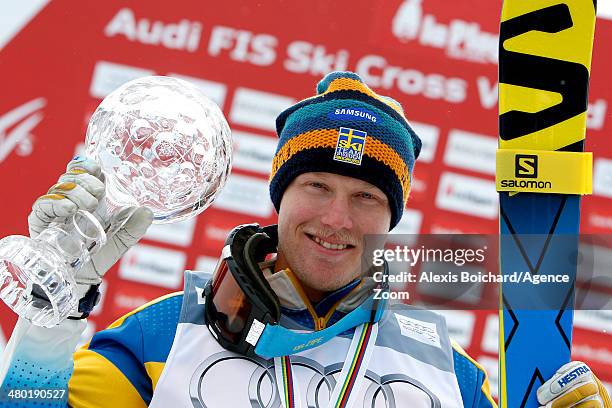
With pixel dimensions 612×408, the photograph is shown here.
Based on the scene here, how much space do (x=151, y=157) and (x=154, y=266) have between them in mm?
2692

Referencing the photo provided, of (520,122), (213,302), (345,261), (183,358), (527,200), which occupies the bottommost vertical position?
(183,358)

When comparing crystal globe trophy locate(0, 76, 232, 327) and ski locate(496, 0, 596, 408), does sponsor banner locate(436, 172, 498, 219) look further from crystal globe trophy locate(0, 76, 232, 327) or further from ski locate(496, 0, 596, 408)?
crystal globe trophy locate(0, 76, 232, 327)

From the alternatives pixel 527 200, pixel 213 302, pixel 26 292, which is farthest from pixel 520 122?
pixel 26 292

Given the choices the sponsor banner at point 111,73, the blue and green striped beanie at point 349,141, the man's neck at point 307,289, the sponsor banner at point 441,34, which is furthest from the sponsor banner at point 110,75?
the man's neck at point 307,289

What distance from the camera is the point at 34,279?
1.70 m

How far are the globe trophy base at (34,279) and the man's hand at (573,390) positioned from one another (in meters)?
1.20

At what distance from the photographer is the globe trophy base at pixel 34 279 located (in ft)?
5.59

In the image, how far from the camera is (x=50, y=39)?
14.8ft

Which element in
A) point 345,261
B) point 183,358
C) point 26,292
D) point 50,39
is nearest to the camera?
point 26,292

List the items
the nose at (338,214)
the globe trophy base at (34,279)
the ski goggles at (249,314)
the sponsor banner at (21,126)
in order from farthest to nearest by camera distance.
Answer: the sponsor banner at (21,126) → the nose at (338,214) → the ski goggles at (249,314) → the globe trophy base at (34,279)

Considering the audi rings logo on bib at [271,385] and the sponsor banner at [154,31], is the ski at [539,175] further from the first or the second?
the sponsor banner at [154,31]

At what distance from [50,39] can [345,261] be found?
265cm

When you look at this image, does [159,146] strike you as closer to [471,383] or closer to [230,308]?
[230,308]

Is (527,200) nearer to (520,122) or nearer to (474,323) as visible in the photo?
(520,122)
